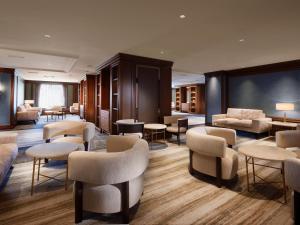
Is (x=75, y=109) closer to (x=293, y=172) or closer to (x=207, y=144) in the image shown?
(x=207, y=144)

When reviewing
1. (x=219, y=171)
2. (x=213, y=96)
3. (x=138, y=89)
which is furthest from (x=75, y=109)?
(x=219, y=171)

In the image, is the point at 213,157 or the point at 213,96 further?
the point at 213,96

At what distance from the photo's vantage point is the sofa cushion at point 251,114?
6.58 m

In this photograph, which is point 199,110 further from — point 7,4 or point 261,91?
point 7,4

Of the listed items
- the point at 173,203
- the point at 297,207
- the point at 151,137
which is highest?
the point at 151,137

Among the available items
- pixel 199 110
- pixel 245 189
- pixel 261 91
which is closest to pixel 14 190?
pixel 245 189

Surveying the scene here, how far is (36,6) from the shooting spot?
260 centimetres

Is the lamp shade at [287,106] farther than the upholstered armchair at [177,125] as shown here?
Yes

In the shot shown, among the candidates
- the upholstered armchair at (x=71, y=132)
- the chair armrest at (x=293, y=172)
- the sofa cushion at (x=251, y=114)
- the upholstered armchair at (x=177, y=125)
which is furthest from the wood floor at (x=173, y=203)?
the sofa cushion at (x=251, y=114)

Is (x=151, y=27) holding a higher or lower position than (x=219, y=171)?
higher

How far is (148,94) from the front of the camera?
563cm

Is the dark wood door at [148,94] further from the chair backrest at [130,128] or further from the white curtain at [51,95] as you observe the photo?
the white curtain at [51,95]

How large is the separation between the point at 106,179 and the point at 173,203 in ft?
3.30

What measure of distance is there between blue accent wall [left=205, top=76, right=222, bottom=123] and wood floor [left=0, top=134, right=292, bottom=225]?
5.78 m
